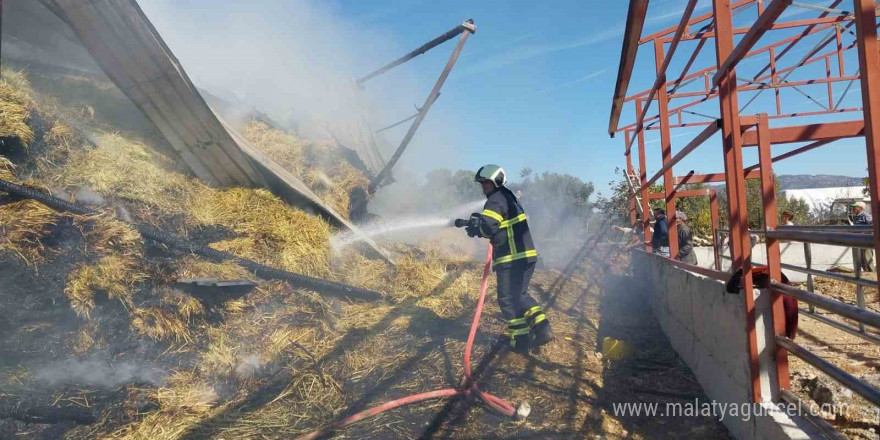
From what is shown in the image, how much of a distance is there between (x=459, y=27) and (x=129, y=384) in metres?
6.37

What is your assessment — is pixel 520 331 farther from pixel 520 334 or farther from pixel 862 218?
pixel 862 218

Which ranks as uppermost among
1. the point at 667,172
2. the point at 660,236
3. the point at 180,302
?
the point at 667,172

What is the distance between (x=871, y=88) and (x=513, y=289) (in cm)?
331

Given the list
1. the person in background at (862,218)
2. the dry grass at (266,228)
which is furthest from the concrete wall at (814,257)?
the dry grass at (266,228)

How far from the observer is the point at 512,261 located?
448 centimetres

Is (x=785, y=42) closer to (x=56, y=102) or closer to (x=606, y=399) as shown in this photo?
(x=606, y=399)

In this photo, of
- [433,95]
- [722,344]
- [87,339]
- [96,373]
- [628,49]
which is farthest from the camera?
[433,95]

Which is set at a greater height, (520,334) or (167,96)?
(167,96)

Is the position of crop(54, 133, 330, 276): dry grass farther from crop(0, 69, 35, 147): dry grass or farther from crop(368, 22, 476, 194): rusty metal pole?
crop(368, 22, 476, 194): rusty metal pole

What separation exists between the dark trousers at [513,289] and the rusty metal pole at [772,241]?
2.31m

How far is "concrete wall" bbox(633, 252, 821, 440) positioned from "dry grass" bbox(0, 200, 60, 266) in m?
5.09

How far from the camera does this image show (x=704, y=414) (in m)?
3.04

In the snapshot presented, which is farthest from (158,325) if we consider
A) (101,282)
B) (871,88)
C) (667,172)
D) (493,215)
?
(667,172)

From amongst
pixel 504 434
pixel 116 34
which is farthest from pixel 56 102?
pixel 504 434
